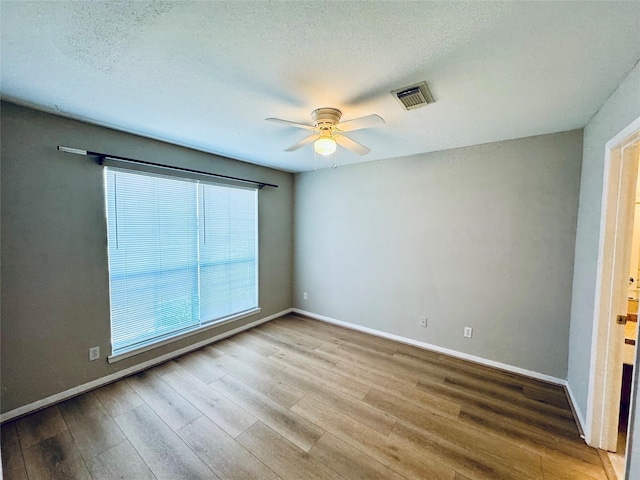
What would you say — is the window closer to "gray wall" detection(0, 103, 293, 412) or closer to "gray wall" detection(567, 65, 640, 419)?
"gray wall" detection(0, 103, 293, 412)

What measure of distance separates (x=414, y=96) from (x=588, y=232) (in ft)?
5.91

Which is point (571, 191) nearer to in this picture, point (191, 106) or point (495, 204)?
point (495, 204)

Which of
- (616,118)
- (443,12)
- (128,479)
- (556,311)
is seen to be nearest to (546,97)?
(616,118)

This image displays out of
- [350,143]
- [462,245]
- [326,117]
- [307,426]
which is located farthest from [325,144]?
[307,426]

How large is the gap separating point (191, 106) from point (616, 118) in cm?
295

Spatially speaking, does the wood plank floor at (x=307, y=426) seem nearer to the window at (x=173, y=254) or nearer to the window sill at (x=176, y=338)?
the window sill at (x=176, y=338)

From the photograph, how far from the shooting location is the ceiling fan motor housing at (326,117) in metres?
1.87

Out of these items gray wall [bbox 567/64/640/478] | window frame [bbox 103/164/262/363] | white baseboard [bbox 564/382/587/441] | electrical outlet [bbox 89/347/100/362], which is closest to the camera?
gray wall [bbox 567/64/640/478]

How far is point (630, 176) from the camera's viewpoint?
1.61 m

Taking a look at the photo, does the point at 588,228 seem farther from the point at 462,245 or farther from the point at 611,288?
the point at 462,245

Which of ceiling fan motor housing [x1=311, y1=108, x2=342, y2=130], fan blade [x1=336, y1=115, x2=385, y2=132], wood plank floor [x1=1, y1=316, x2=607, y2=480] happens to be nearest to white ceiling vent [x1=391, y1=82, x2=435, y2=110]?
fan blade [x1=336, y1=115, x2=385, y2=132]

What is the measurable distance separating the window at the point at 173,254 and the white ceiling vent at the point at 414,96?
2.51 metres

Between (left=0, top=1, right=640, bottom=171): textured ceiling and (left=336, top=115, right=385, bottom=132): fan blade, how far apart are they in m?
0.15

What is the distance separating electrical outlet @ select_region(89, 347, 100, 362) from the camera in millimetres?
2330
